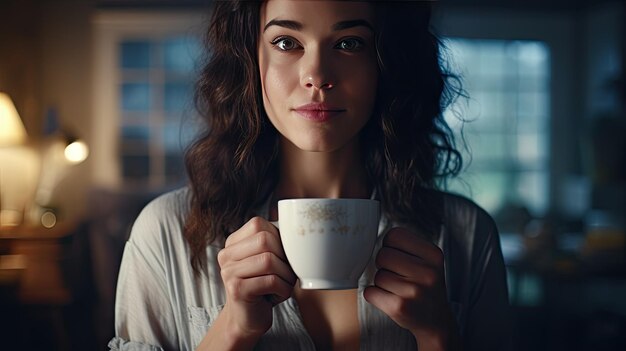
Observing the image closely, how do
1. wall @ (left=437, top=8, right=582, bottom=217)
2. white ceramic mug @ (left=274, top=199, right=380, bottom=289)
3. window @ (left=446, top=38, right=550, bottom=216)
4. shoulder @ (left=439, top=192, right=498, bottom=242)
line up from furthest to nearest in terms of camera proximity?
window @ (left=446, top=38, right=550, bottom=216), wall @ (left=437, top=8, right=582, bottom=217), shoulder @ (left=439, top=192, right=498, bottom=242), white ceramic mug @ (left=274, top=199, right=380, bottom=289)

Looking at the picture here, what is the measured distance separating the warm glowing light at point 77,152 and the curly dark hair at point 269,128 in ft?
0.97

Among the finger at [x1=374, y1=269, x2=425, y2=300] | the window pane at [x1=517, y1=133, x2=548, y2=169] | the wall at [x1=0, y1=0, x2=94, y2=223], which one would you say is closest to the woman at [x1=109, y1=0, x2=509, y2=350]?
the finger at [x1=374, y1=269, x2=425, y2=300]

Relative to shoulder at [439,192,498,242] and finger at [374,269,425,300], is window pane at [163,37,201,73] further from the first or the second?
finger at [374,269,425,300]

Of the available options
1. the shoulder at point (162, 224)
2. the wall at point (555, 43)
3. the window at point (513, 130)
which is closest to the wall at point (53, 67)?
the shoulder at point (162, 224)

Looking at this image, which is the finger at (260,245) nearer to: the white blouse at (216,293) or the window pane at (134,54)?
the white blouse at (216,293)

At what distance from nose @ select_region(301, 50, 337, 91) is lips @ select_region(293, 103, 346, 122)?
1 centimetres

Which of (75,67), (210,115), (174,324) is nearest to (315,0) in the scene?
(210,115)

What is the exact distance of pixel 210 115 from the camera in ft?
1.94

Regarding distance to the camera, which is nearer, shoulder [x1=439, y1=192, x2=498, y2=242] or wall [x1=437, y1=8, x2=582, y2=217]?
shoulder [x1=439, y1=192, x2=498, y2=242]

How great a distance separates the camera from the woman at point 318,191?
47 centimetres

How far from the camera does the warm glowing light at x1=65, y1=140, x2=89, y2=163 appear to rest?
0.83 meters

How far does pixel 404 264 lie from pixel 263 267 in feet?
0.33

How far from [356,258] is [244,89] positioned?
22 centimetres

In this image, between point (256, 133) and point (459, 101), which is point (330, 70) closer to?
point (256, 133)
